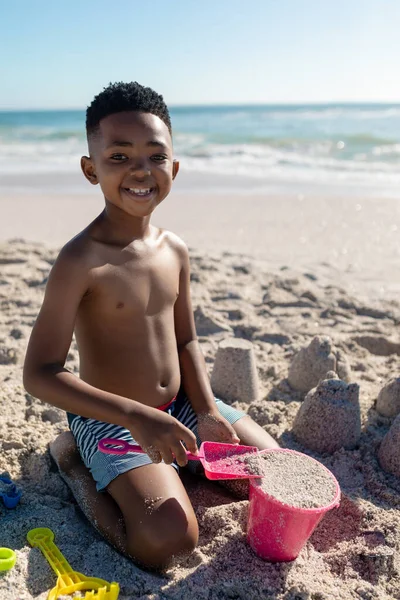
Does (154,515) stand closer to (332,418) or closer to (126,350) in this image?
(126,350)

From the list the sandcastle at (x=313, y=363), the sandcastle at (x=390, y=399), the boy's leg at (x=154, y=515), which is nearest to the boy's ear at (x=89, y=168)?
the boy's leg at (x=154, y=515)

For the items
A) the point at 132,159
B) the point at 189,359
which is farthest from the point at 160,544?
the point at 132,159

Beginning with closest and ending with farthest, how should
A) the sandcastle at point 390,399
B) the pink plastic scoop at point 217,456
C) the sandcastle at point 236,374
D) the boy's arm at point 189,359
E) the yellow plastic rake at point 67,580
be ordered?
the yellow plastic rake at point 67,580
the pink plastic scoop at point 217,456
the boy's arm at point 189,359
the sandcastle at point 390,399
the sandcastle at point 236,374

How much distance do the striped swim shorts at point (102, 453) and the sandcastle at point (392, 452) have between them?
1.89 feet

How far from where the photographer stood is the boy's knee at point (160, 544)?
166cm

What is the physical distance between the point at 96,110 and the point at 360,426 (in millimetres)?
1562

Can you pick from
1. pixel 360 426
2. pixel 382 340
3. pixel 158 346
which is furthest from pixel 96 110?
pixel 382 340

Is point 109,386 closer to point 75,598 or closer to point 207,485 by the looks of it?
point 207,485

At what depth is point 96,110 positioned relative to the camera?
1.91 metres

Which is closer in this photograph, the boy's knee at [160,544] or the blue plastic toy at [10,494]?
the boy's knee at [160,544]

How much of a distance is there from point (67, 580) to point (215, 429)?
2.27 ft

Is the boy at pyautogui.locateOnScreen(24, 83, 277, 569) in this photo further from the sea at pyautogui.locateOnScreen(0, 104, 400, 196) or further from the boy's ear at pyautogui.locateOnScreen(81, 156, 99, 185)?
the sea at pyautogui.locateOnScreen(0, 104, 400, 196)

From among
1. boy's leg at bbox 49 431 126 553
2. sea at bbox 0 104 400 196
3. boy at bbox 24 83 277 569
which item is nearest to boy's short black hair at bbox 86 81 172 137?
boy at bbox 24 83 277 569

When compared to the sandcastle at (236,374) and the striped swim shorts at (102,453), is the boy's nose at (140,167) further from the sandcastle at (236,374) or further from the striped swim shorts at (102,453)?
the sandcastle at (236,374)
